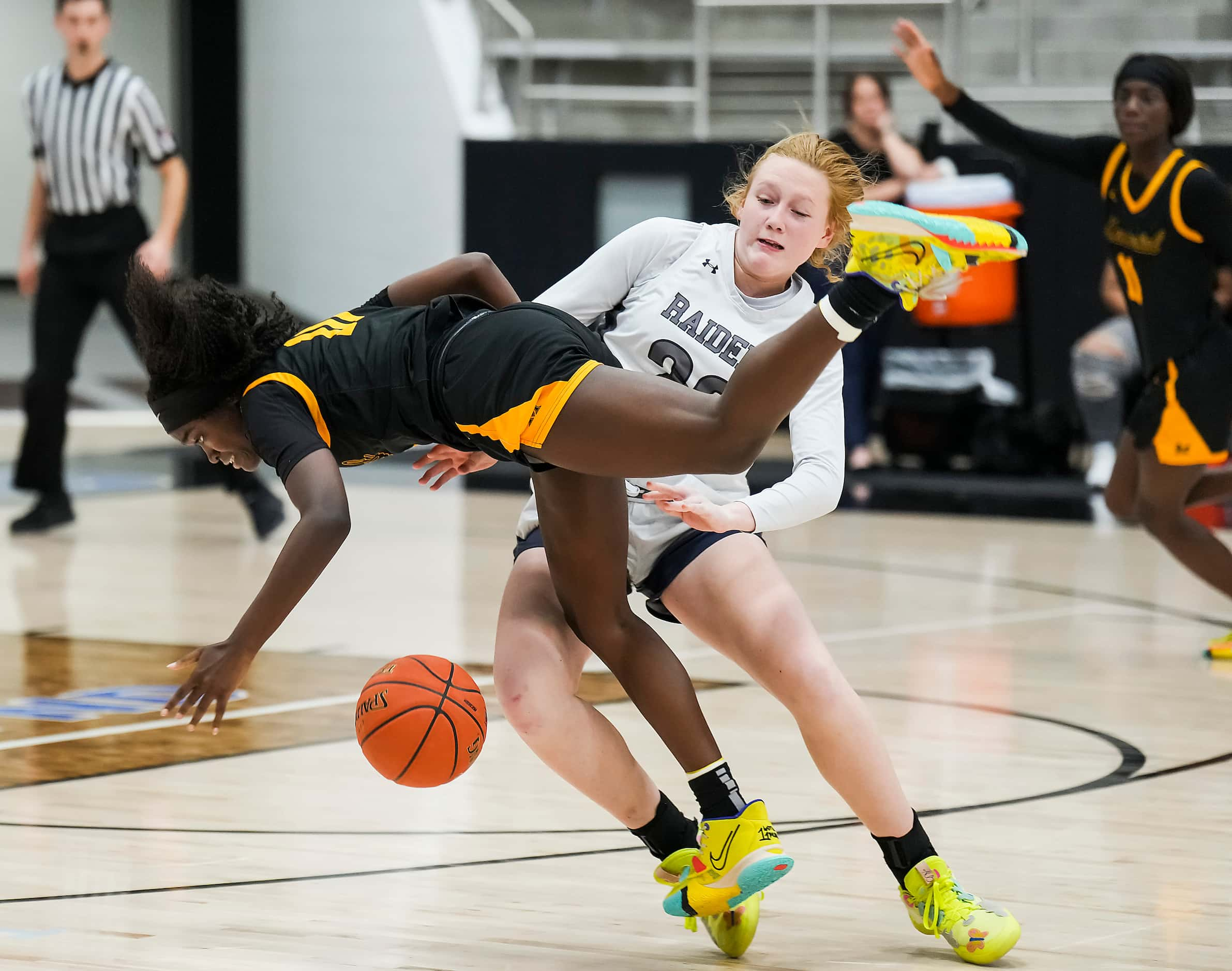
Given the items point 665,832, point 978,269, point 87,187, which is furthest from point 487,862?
point 978,269

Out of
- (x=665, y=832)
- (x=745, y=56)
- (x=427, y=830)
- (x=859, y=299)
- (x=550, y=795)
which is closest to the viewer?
(x=859, y=299)

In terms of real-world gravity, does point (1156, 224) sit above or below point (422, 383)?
above

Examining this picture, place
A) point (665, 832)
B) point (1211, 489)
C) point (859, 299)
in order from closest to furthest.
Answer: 1. point (859, 299)
2. point (665, 832)
3. point (1211, 489)

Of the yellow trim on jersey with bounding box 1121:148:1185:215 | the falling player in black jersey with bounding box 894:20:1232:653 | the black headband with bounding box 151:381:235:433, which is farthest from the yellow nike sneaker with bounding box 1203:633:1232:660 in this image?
the black headband with bounding box 151:381:235:433

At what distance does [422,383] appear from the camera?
338cm

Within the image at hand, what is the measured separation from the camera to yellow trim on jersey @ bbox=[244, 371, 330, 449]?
11.0 feet

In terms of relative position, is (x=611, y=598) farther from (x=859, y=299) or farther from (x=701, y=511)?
(x=859, y=299)

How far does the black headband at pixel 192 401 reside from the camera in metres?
3.40

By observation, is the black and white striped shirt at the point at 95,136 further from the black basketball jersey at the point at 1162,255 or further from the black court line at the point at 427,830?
the black court line at the point at 427,830

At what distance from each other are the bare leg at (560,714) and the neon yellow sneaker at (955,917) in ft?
1.68

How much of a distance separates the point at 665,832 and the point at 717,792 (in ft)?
0.66

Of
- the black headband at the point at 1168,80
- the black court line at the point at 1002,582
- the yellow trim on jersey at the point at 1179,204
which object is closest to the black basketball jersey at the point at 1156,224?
the yellow trim on jersey at the point at 1179,204

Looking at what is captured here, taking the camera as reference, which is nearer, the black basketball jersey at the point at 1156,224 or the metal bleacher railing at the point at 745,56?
the black basketball jersey at the point at 1156,224

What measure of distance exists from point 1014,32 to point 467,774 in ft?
34.0
